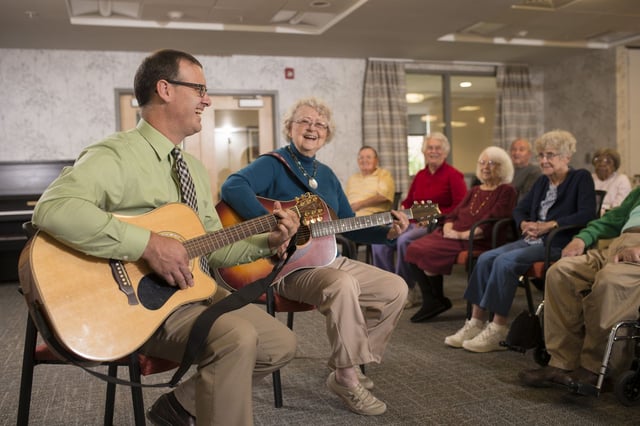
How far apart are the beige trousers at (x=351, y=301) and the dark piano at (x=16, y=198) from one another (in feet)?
14.2

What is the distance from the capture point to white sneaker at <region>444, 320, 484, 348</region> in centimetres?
337

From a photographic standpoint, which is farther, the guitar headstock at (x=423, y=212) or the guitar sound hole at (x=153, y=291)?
the guitar headstock at (x=423, y=212)

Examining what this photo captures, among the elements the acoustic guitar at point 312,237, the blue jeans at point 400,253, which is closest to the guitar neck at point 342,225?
the acoustic guitar at point 312,237

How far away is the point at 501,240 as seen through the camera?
3.88 m

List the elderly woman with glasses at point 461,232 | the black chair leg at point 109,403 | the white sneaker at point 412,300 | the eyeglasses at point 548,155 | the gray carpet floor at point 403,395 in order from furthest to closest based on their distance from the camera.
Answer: the white sneaker at point 412,300 → the elderly woman with glasses at point 461,232 → the eyeglasses at point 548,155 → the gray carpet floor at point 403,395 → the black chair leg at point 109,403

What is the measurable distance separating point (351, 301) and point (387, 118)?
5943mm

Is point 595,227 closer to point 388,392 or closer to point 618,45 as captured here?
point 388,392

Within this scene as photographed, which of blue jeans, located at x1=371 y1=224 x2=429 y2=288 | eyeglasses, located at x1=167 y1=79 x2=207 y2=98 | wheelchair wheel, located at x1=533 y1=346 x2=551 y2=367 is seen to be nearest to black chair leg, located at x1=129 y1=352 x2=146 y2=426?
eyeglasses, located at x1=167 y1=79 x2=207 y2=98

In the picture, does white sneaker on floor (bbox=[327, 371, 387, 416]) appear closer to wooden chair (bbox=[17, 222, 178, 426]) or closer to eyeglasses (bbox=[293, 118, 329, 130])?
wooden chair (bbox=[17, 222, 178, 426])

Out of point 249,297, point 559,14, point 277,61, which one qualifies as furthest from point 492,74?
point 249,297

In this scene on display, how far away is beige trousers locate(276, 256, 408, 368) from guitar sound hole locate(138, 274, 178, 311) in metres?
0.83

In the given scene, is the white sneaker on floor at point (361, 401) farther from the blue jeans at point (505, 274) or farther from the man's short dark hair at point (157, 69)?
the man's short dark hair at point (157, 69)

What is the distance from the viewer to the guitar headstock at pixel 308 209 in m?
2.27

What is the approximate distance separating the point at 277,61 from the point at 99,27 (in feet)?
7.86
